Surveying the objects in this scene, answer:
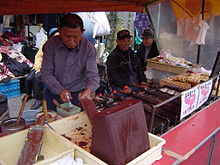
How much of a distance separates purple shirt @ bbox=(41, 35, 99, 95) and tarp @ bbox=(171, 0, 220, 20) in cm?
244

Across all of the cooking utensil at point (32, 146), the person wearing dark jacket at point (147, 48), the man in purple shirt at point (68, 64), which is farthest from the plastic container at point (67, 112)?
the person wearing dark jacket at point (147, 48)

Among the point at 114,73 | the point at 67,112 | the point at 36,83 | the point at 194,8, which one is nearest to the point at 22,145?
the point at 67,112

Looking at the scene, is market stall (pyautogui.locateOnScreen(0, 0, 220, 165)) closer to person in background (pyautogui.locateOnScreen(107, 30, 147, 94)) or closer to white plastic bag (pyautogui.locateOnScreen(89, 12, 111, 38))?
person in background (pyautogui.locateOnScreen(107, 30, 147, 94))

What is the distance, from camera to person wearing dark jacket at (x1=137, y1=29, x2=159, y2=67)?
170 inches

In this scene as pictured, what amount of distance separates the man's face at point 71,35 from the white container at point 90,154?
1026 mm

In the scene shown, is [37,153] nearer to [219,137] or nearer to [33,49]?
[219,137]

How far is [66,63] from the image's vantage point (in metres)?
2.56

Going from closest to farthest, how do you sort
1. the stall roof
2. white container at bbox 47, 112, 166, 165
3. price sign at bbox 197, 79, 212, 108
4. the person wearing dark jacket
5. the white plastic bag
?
white container at bbox 47, 112, 166, 165
price sign at bbox 197, 79, 212, 108
the stall roof
the person wearing dark jacket
the white plastic bag

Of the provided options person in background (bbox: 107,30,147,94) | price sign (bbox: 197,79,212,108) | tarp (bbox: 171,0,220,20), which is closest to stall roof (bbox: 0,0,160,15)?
tarp (bbox: 171,0,220,20)

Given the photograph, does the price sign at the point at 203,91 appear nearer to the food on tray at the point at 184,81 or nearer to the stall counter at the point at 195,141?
the stall counter at the point at 195,141

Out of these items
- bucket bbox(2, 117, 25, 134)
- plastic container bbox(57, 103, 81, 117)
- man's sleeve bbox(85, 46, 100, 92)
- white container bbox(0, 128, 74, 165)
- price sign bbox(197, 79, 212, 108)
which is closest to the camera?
white container bbox(0, 128, 74, 165)

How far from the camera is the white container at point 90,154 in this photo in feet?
3.65

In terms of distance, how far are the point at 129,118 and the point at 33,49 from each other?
599cm

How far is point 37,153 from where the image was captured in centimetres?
117
